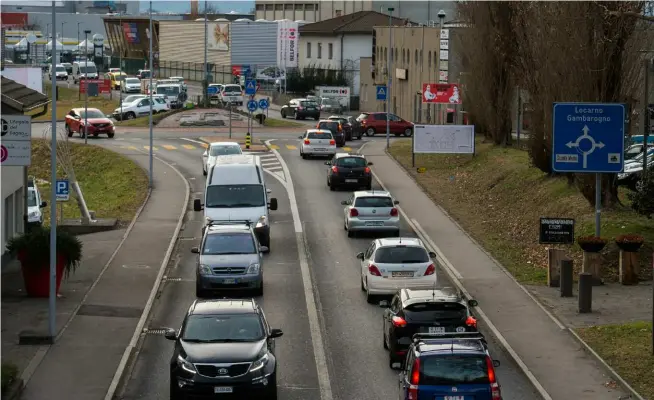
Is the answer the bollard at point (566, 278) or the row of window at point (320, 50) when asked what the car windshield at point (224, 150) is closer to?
the bollard at point (566, 278)

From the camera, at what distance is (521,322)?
80.6 ft

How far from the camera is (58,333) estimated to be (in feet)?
77.0

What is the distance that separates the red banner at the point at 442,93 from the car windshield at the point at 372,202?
26728mm

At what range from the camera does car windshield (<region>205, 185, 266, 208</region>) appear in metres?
34.0

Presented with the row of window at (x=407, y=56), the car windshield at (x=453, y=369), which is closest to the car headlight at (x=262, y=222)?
the car windshield at (x=453, y=369)

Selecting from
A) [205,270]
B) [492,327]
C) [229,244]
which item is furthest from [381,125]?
[492,327]

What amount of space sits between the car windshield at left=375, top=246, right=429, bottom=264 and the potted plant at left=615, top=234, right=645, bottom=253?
209 inches

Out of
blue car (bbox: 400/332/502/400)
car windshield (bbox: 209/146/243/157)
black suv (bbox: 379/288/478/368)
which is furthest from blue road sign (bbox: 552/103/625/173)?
car windshield (bbox: 209/146/243/157)

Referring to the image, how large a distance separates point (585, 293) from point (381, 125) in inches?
1806

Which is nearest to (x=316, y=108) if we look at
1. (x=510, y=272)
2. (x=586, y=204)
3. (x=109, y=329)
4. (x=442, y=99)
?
(x=442, y=99)

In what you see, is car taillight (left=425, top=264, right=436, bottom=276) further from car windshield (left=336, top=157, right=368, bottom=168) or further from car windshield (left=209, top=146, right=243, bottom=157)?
car windshield (left=209, top=146, right=243, bottom=157)

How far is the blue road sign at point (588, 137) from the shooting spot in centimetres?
2797

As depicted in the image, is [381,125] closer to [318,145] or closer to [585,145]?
[318,145]

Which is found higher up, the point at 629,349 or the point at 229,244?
the point at 229,244
